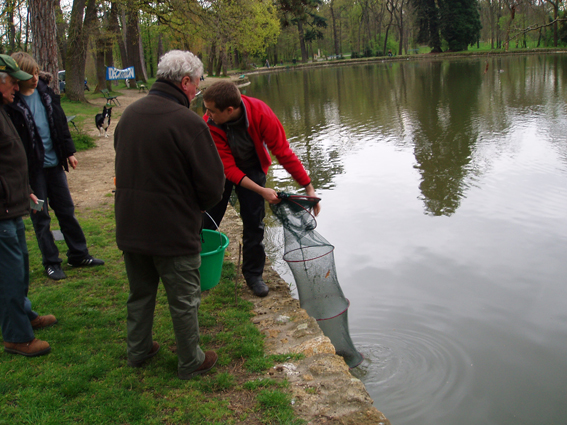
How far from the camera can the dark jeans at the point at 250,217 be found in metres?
4.31

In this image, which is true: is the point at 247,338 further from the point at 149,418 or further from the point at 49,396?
the point at 49,396

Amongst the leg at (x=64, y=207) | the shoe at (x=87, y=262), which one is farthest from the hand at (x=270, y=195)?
the shoe at (x=87, y=262)

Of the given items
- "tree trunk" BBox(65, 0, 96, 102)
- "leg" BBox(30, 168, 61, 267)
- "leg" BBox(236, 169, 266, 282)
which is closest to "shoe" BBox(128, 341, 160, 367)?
"leg" BBox(236, 169, 266, 282)

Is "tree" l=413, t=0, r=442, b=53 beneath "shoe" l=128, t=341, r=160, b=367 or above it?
above

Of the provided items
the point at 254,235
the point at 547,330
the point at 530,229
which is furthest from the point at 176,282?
the point at 530,229

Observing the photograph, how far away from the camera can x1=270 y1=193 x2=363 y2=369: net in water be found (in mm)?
4148

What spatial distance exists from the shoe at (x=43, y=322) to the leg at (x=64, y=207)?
48.5 inches

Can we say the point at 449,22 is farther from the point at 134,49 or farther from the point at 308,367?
the point at 308,367

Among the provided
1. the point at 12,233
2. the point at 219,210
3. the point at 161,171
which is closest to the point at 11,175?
the point at 12,233

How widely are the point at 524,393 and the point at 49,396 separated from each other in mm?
3663

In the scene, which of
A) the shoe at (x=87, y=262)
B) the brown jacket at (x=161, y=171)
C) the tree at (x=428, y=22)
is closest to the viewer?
the brown jacket at (x=161, y=171)

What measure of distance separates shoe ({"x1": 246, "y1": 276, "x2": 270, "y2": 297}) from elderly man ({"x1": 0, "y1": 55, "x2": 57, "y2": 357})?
1.90 metres

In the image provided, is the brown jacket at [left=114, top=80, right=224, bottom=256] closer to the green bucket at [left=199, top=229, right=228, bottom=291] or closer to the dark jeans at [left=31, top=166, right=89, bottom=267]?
the green bucket at [left=199, top=229, right=228, bottom=291]

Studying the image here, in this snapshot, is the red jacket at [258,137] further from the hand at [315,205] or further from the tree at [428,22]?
the tree at [428,22]
